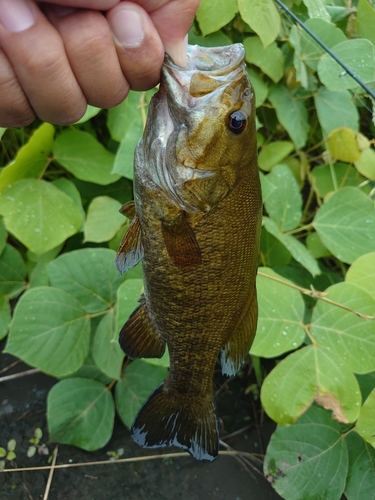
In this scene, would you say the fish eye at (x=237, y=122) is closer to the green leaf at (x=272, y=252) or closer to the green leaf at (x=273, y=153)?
the green leaf at (x=272, y=252)

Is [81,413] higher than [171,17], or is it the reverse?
[171,17]

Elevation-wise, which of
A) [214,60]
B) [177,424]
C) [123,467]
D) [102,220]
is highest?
[214,60]

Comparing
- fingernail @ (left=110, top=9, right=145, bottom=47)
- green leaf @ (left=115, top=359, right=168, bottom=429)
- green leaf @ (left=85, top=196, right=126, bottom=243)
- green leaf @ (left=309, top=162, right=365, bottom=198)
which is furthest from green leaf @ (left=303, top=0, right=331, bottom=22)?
green leaf @ (left=115, top=359, right=168, bottom=429)

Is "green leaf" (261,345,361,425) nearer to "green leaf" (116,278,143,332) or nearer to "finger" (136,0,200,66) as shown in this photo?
"green leaf" (116,278,143,332)

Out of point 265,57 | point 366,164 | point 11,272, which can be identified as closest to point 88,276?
point 11,272

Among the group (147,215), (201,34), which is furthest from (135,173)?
(201,34)

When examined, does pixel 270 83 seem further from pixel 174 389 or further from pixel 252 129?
pixel 174 389

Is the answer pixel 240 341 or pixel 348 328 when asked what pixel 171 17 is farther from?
pixel 348 328
